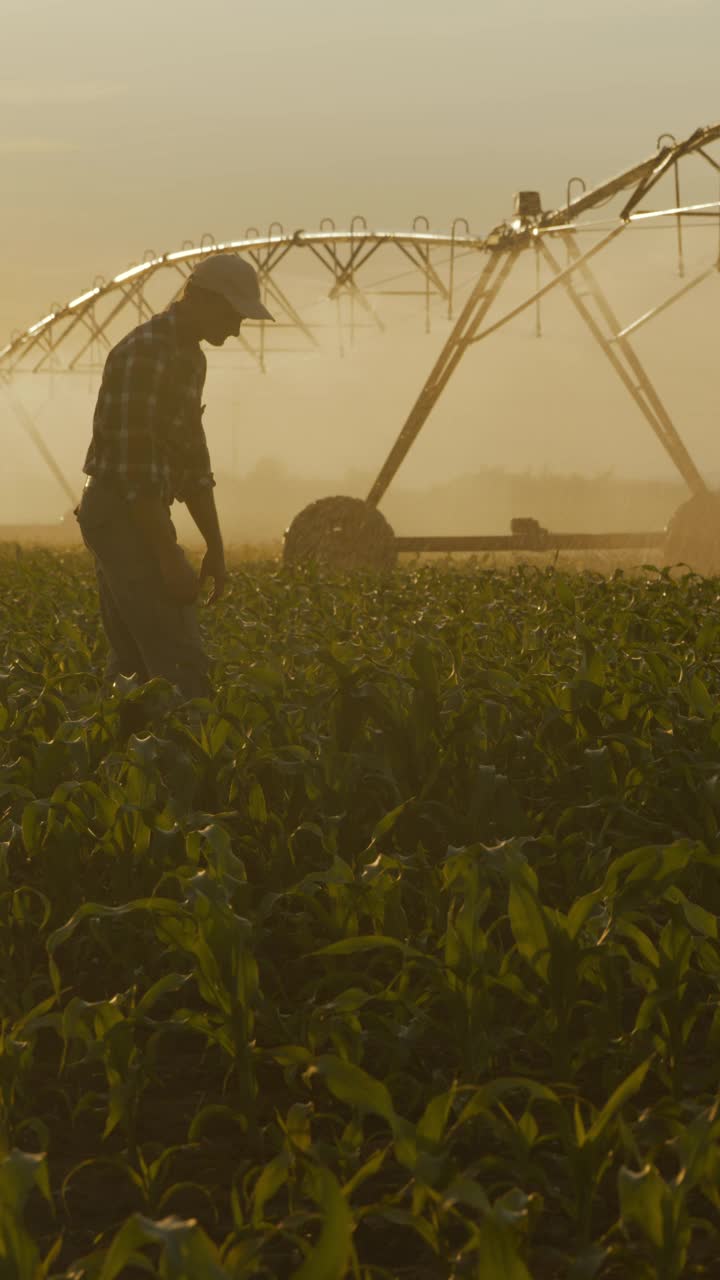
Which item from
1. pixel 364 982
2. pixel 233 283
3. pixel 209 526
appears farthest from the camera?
pixel 209 526

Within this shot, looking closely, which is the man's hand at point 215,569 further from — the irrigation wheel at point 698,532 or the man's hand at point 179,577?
the irrigation wheel at point 698,532

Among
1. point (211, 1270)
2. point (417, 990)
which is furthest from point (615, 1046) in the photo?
point (211, 1270)

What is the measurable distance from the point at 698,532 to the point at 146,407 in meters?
12.1

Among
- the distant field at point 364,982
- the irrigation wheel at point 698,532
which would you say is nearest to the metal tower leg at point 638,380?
the irrigation wheel at point 698,532

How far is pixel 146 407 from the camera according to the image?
550cm

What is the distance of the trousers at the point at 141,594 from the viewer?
18.6 ft

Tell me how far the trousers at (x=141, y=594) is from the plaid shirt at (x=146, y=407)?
11 cm

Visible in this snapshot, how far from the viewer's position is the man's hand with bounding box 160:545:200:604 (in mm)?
5633

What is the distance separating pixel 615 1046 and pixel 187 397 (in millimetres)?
3348

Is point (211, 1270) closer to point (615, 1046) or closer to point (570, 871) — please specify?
point (615, 1046)

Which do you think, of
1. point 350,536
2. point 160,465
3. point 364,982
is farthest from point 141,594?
point 350,536

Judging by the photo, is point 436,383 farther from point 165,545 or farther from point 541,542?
point 165,545

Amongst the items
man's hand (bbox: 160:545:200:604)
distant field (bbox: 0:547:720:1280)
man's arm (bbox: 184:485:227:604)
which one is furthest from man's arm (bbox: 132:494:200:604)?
distant field (bbox: 0:547:720:1280)

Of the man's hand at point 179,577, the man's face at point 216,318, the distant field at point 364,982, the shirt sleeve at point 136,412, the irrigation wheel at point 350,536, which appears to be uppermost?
the man's face at point 216,318
